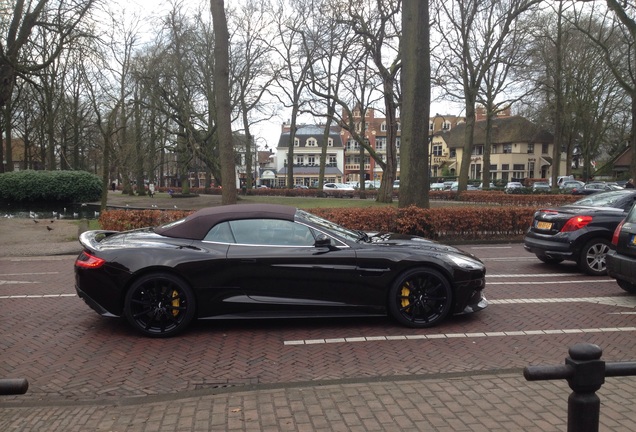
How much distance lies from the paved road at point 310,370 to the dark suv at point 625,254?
47 centimetres

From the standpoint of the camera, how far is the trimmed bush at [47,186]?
28234 mm

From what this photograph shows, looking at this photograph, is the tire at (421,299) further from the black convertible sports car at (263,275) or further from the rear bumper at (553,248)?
the rear bumper at (553,248)

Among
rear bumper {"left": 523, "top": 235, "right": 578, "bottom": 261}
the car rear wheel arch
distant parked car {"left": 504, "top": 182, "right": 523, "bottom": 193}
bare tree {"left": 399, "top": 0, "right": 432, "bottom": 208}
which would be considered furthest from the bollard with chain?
distant parked car {"left": 504, "top": 182, "right": 523, "bottom": 193}

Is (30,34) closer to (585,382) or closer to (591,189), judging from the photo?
(585,382)

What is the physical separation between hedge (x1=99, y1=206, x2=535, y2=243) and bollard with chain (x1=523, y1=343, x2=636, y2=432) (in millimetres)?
11484

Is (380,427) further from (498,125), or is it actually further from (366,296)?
(498,125)

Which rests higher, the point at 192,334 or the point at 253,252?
the point at 253,252

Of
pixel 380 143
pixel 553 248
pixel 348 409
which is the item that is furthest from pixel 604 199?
pixel 380 143

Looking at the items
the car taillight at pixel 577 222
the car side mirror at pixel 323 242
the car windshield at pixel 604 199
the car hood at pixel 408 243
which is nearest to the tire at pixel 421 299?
the car hood at pixel 408 243

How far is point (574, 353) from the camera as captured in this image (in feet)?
6.73

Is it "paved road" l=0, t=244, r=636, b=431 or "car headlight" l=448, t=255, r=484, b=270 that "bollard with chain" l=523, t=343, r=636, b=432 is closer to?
"paved road" l=0, t=244, r=636, b=431

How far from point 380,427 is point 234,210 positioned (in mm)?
3339

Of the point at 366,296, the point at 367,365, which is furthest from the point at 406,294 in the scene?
the point at 367,365

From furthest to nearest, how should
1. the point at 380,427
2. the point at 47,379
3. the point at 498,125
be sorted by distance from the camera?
the point at 498,125
the point at 47,379
the point at 380,427
